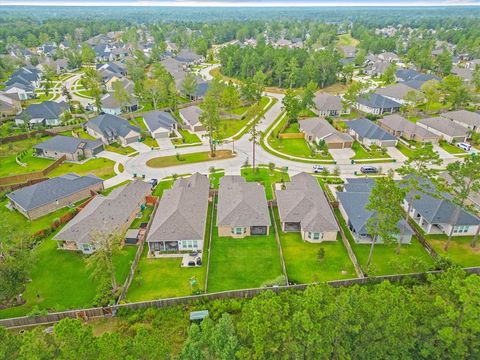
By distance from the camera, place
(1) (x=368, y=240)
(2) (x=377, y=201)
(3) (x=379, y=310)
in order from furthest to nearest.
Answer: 1. (1) (x=368, y=240)
2. (2) (x=377, y=201)
3. (3) (x=379, y=310)

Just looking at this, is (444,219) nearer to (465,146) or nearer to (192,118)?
(465,146)

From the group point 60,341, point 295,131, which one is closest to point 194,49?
point 295,131

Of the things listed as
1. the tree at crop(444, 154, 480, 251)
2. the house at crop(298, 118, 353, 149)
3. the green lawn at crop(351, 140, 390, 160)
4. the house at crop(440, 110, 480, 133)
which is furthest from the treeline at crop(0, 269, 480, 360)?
the house at crop(440, 110, 480, 133)

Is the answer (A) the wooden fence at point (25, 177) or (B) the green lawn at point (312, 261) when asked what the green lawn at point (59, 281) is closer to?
(B) the green lawn at point (312, 261)

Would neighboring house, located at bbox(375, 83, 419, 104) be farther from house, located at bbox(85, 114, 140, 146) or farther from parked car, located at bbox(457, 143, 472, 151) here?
house, located at bbox(85, 114, 140, 146)

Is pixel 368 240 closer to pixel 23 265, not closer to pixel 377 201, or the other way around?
pixel 377 201

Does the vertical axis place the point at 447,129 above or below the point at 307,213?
below

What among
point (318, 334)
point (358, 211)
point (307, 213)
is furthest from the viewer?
point (358, 211)

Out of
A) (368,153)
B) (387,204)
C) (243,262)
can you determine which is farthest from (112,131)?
(387,204)
